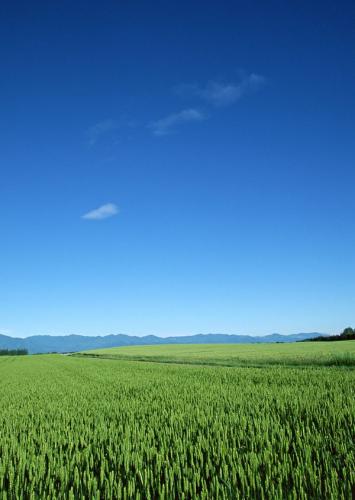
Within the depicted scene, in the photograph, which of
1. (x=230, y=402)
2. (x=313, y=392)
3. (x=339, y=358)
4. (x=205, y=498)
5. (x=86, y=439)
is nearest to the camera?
(x=205, y=498)

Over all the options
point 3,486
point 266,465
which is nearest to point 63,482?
point 3,486

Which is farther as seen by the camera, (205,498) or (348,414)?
(348,414)

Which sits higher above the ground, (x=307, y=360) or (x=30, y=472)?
(x=30, y=472)

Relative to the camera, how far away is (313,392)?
10.2 metres

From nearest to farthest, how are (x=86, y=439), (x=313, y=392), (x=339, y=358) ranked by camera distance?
(x=86, y=439), (x=313, y=392), (x=339, y=358)

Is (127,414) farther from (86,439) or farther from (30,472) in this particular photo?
(30,472)

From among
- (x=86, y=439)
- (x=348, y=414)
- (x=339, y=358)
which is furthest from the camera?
(x=339, y=358)

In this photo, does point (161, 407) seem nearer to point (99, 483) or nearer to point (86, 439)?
point (86, 439)

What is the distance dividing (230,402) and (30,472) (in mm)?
5477

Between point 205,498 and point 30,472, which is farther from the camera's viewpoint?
point 30,472

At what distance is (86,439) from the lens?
6355mm

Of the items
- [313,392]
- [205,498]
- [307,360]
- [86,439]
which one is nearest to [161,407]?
[86,439]

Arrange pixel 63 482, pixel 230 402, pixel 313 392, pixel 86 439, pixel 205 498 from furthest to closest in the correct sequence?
pixel 313 392, pixel 230 402, pixel 86 439, pixel 63 482, pixel 205 498

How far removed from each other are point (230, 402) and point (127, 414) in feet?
8.00
